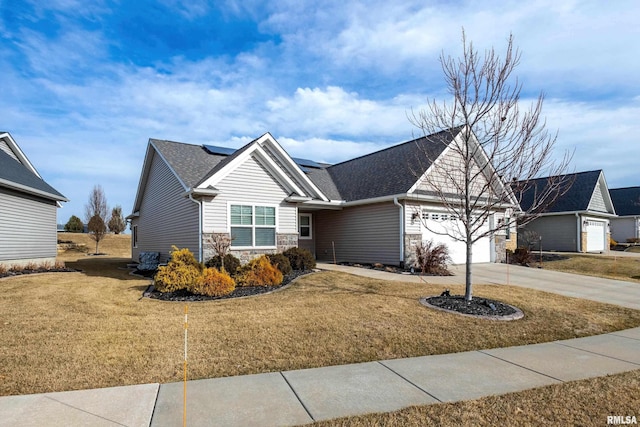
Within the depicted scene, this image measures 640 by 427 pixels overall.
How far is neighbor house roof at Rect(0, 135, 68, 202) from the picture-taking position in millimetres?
14867

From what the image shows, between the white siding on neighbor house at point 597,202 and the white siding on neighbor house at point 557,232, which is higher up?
the white siding on neighbor house at point 597,202

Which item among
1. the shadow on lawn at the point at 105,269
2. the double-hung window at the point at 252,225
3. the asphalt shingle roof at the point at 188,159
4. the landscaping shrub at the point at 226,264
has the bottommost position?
the shadow on lawn at the point at 105,269

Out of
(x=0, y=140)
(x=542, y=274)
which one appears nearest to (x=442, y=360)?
(x=542, y=274)

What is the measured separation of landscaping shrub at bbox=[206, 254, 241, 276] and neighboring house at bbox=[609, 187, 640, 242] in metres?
40.3

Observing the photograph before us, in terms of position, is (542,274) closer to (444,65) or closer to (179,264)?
(444,65)

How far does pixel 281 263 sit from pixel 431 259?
6.22 meters

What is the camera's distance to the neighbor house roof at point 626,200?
3809cm

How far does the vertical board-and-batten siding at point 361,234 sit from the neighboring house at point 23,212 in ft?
42.8

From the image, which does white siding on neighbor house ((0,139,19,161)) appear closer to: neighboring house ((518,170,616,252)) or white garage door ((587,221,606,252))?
neighboring house ((518,170,616,252))

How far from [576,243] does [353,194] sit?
1970 centimetres

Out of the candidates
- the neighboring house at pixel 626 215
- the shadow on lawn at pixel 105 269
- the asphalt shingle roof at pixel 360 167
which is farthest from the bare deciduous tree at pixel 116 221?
the neighboring house at pixel 626 215

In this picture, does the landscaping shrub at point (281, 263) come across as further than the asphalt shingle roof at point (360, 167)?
No

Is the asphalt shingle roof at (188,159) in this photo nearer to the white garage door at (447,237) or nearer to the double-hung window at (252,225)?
the double-hung window at (252,225)

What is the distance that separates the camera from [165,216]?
17719 mm
